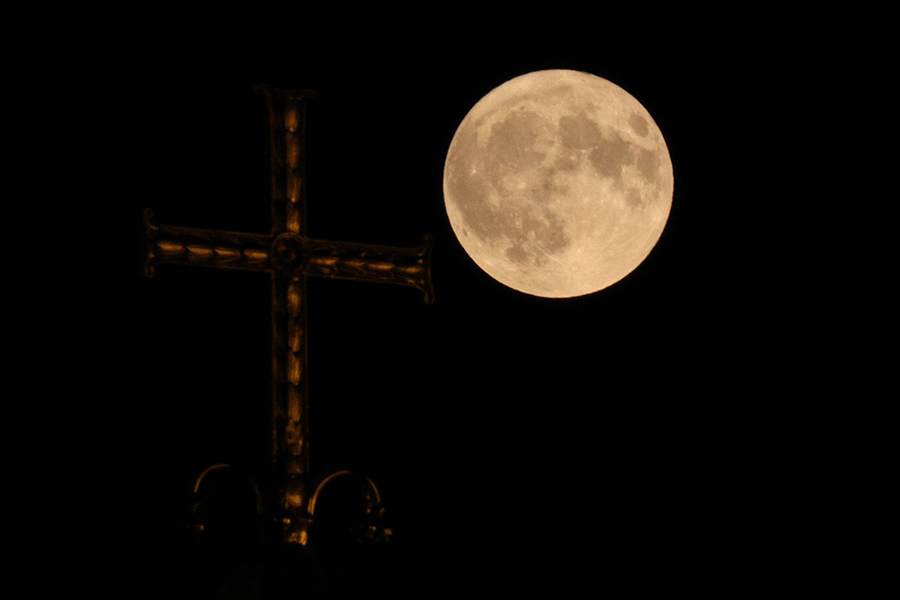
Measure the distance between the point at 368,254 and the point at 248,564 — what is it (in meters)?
0.77

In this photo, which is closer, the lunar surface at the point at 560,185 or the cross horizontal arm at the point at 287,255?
the cross horizontal arm at the point at 287,255

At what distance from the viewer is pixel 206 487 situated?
2.41 m

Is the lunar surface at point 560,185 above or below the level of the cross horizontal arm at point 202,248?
above

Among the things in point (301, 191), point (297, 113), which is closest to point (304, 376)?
point (301, 191)

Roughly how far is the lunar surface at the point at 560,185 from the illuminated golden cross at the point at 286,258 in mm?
295

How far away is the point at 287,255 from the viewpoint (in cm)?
262

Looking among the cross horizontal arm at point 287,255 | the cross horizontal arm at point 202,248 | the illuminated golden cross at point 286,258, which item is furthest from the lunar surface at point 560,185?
the cross horizontal arm at point 202,248

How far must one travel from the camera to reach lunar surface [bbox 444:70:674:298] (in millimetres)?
2705

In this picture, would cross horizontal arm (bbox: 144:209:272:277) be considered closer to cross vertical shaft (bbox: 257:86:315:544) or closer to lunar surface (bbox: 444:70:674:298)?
cross vertical shaft (bbox: 257:86:315:544)

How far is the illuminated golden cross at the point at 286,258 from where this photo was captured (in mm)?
2537

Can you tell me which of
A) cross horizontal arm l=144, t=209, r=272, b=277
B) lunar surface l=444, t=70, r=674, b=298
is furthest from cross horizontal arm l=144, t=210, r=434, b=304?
lunar surface l=444, t=70, r=674, b=298

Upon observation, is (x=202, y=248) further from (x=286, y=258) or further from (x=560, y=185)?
(x=560, y=185)

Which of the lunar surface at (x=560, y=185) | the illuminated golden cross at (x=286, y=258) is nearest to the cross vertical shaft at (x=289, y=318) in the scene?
the illuminated golden cross at (x=286, y=258)

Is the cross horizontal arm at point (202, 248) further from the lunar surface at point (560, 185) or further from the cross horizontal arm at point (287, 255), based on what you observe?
the lunar surface at point (560, 185)
